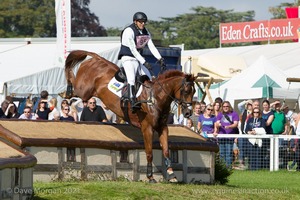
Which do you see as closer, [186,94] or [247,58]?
[186,94]

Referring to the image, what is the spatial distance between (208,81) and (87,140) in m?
15.1

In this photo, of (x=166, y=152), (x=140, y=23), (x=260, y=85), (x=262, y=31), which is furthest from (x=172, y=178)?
(x=262, y=31)

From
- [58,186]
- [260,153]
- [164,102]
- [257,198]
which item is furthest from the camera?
[260,153]

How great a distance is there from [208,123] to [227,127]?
0.47 metres

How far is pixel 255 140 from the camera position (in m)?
23.5

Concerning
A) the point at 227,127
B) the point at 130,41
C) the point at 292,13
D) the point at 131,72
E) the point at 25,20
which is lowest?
the point at 227,127

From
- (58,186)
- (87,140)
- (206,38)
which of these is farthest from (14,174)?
(206,38)

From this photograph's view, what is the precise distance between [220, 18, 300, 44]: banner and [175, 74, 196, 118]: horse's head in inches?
1310

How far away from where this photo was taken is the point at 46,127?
16.6 metres

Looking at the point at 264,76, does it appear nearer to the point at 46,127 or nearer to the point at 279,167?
the point at 279,167

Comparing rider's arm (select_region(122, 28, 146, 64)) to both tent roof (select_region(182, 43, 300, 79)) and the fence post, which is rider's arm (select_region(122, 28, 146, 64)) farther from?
tent roof (select_region(182, 43, 300, 79))

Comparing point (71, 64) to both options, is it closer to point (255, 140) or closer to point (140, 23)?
point (140, 23)

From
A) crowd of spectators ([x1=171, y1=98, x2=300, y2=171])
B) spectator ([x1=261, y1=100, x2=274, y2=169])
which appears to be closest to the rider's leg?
crowd of spectators ([x1=171, y1=98, x2=300, y2=171])

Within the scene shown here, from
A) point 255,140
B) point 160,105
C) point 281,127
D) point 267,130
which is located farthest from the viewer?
point 281,127
